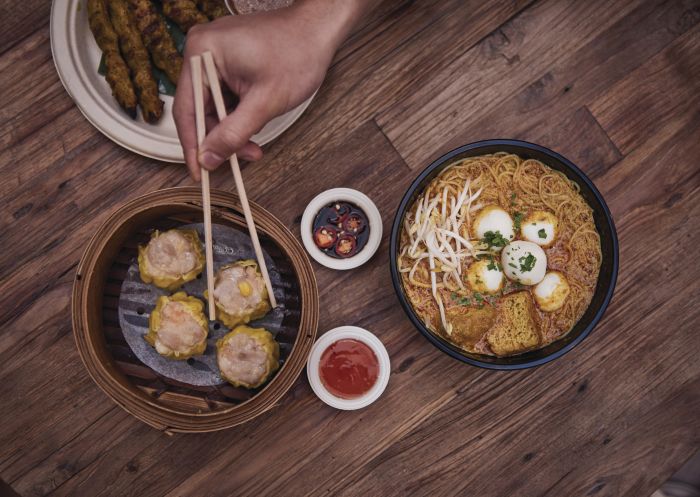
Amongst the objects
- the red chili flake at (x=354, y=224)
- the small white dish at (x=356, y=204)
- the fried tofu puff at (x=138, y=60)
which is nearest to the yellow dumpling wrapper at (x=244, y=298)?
the small white dish at (x=356, y=204)

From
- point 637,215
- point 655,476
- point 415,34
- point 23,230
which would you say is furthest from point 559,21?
point 23,230

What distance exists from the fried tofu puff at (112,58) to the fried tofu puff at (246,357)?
1.03 m

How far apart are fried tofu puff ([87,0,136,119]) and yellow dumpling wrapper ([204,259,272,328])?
2.61 feet

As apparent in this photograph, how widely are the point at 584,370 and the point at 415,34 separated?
167 cm

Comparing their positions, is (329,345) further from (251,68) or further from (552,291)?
(251,68)

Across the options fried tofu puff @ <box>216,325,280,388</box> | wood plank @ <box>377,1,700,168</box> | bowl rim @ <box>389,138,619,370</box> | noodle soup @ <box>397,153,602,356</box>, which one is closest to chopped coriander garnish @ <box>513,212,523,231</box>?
noodle soup @ <box>397,153,602,356</box>

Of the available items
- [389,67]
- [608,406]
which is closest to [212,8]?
[389,67]

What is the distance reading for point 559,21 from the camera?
7.78 ft

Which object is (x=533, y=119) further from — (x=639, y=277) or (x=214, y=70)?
(x=214, y=70)

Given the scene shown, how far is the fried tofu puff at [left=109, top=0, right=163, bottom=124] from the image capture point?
7.26ft

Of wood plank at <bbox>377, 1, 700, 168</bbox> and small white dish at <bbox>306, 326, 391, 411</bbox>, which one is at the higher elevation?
wood plank at <bbox>377, 1, 700, 168</bbox>

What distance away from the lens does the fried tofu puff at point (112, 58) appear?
219 cm

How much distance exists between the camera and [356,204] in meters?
2.25

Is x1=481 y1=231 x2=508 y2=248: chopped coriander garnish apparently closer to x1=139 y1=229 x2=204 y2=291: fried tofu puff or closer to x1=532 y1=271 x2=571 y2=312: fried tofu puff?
x1=532 y1=271 x2=571 y2=312: fried tofu puff
